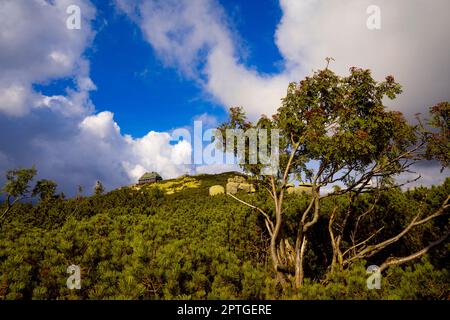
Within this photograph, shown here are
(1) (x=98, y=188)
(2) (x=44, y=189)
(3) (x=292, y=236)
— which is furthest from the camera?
(1) (x=98, y=188)

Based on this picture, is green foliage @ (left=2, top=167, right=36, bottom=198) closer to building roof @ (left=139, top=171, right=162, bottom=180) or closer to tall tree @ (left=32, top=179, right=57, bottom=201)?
tall tree @ (left=32, top=179, right=57, bottom=201)

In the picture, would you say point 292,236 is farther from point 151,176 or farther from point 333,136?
point 151,176

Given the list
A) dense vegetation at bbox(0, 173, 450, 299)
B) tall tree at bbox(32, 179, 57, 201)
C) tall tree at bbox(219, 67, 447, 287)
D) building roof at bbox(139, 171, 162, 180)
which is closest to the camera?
→ dense vegetation at bbox(0, 173, 450, 299)

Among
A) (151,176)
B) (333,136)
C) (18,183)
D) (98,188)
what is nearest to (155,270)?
(333,136)

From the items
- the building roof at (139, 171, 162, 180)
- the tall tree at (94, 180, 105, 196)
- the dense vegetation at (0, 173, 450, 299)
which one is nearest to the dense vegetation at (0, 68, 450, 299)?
the dense vegetation at (0, 173, 450, 299)

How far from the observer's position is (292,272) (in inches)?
470

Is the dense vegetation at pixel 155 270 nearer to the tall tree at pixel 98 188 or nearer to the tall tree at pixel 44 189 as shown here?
the tall tree at pixel 44 189

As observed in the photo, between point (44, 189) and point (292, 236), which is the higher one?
point (44, 189)

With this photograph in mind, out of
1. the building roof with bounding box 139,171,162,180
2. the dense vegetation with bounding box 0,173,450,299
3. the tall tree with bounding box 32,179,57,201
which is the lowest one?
the dense vegetation with bounding box 0,173,450,299

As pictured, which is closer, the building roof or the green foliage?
the green foliage

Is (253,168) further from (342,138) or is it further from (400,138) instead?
(400,138)

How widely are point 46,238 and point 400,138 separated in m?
13.6

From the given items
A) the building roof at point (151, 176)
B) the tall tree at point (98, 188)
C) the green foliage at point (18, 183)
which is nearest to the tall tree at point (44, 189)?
the green foliage at point (18, 183)

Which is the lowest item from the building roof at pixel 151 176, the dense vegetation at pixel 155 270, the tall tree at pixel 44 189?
the dense vegetation at pixel 155 270
